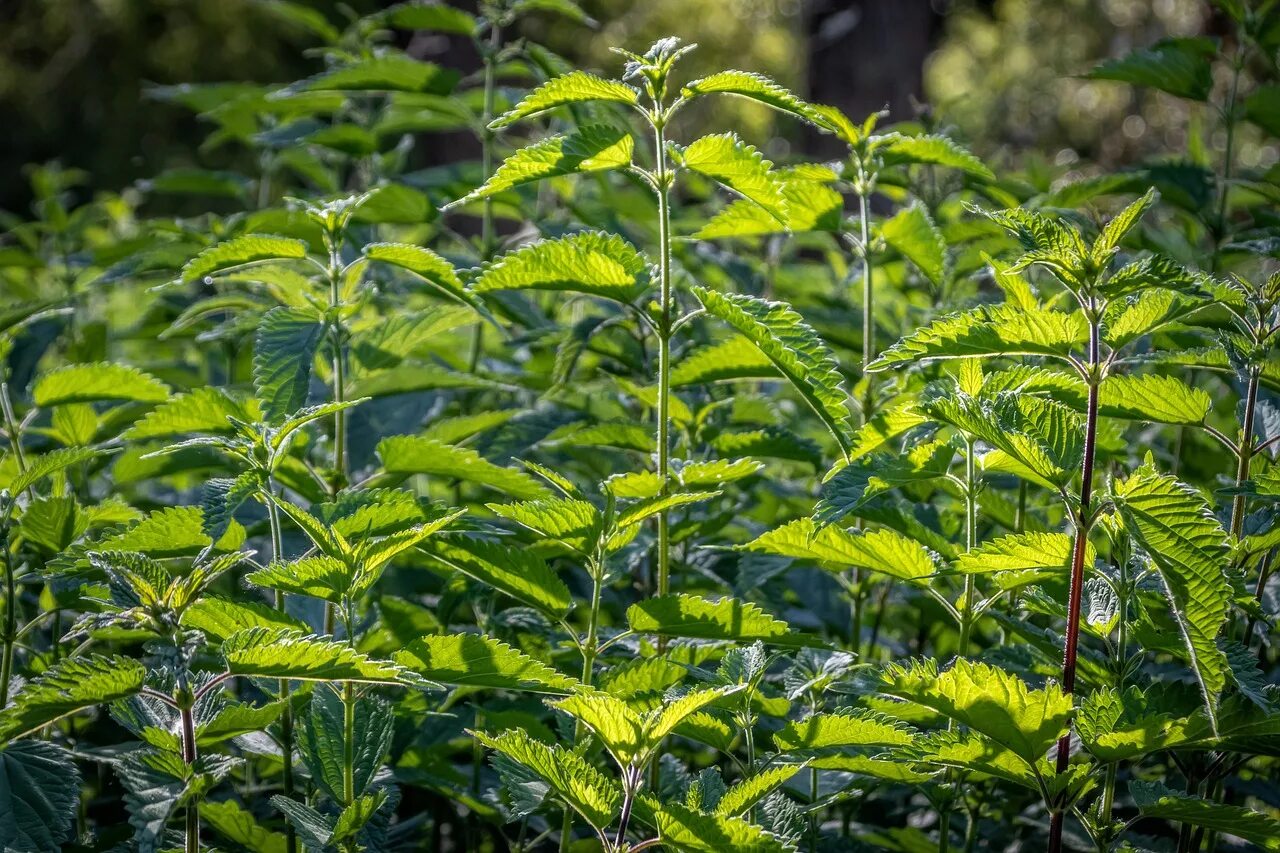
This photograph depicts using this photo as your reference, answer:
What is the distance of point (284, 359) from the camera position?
1.75 metres

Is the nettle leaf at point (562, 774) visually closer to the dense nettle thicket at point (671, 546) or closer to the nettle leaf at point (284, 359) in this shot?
the dense nettle thicket at point (671, 546)

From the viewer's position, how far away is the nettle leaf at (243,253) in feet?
5.81

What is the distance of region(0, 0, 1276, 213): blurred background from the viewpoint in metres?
16.8

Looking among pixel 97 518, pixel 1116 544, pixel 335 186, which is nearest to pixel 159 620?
pixel 97 518

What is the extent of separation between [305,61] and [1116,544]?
17.7 metres

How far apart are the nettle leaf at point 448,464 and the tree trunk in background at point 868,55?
5.38 metres

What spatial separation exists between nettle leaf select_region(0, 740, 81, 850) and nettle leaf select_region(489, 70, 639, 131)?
1039 millimetres

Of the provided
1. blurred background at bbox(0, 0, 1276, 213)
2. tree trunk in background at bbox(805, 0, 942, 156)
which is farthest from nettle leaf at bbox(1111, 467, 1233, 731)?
blurred background at bbox(0, 0, 1276, 213)

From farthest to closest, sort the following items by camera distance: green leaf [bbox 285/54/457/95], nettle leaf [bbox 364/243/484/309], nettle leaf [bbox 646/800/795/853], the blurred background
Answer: the blurred background
green leaf [bbox 285/54/457/95]
nettle leaf [bbox 364/243/484/309]
nettle leaf [bbox 646/800/795/853]

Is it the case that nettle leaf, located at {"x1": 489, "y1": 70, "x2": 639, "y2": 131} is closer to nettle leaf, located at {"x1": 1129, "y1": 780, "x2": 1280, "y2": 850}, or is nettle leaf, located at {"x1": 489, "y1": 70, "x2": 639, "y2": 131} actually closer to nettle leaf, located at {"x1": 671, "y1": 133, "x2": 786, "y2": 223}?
nettle leaf, located at {"x1": 671, "y1": 133, "x2": 786, "y2": 223}

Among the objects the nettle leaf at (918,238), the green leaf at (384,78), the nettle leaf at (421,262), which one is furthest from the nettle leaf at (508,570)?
the green leaf at (384,78)

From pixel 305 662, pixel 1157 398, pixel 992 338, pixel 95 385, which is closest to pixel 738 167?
pixel 992 338

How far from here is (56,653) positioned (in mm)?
1844

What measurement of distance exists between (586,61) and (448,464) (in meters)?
17.5
